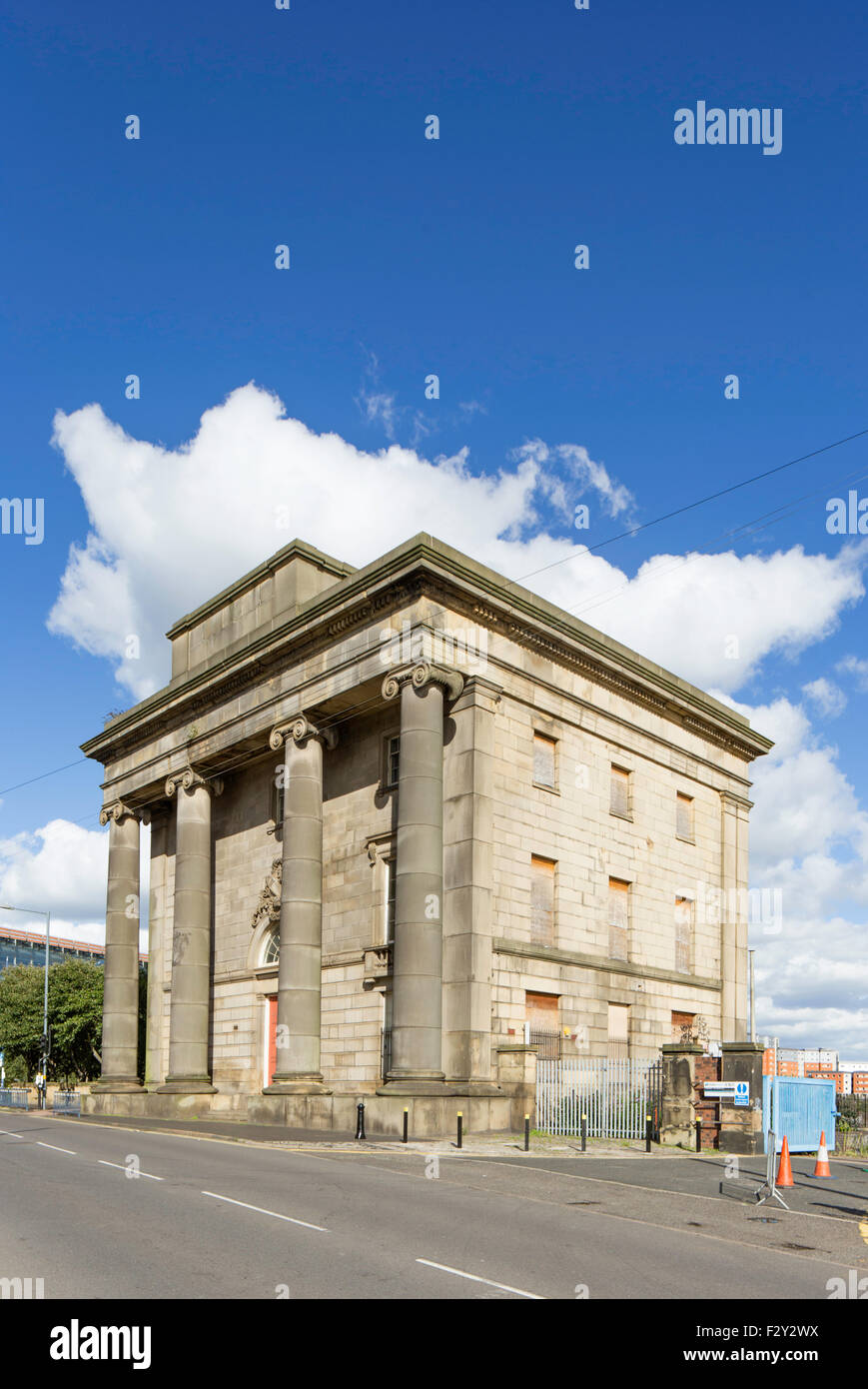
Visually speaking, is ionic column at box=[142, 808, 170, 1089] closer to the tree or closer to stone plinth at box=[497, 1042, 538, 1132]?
stone plinth at box=[497, 1042, 538, 1132]

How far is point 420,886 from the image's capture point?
2706 centimetres

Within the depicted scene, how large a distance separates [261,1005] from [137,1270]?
2711cm

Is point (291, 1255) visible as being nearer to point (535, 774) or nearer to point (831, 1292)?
point (831, 1292)

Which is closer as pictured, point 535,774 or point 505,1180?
point 505,1180

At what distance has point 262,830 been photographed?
37.6 meters

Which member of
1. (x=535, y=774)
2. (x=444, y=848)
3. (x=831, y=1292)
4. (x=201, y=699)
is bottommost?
(x=831, y=1292)

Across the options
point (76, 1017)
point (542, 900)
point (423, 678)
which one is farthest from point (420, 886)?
point (76, 1017)

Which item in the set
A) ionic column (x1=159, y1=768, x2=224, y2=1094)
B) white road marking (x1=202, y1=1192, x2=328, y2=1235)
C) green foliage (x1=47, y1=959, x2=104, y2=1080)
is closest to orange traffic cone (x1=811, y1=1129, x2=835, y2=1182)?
white road marking (x1=202, y1=1192, x2=328, y2=1235)

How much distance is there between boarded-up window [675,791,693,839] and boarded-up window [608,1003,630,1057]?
7.01 m

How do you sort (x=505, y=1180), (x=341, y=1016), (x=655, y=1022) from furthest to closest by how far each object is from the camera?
(x=655, y=1022) → (x=341, y=1016) → (x=505, y=1180)

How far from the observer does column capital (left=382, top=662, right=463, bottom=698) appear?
1102 inches
